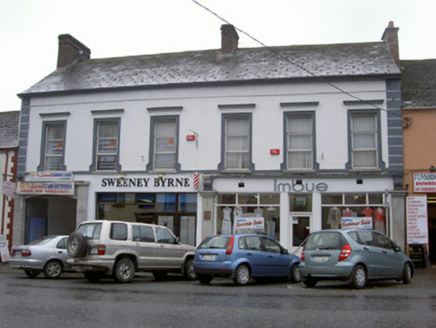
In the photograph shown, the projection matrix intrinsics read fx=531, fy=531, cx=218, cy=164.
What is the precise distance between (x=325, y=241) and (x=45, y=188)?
543 inches

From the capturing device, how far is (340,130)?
20797 millimetres

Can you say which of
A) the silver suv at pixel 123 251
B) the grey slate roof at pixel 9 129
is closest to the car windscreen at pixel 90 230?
the silver suv at pixel 123 251

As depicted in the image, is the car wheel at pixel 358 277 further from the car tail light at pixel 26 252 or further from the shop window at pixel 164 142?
the shop window at pixel 164 142

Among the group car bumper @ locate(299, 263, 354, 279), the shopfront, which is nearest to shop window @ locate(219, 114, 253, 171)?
the shopfront

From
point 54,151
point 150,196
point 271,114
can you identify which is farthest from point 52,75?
point 271,114

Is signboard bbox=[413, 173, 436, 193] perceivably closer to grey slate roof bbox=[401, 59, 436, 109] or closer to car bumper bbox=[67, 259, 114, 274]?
grey slate roof bbox=[401, 59, 436, 109]

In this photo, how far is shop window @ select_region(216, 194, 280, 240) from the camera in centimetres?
2116

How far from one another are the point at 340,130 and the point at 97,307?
13497mm

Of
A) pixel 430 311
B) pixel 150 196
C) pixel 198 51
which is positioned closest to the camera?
pixel 430 311

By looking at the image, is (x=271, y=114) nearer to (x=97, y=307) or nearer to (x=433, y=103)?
(x=433, y=103)

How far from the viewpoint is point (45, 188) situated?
23.1 meters

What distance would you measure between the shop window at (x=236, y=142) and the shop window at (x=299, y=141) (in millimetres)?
1613

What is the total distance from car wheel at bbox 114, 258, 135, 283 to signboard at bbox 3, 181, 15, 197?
9634 millimetres

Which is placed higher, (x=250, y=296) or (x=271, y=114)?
(x=271, y=114)
